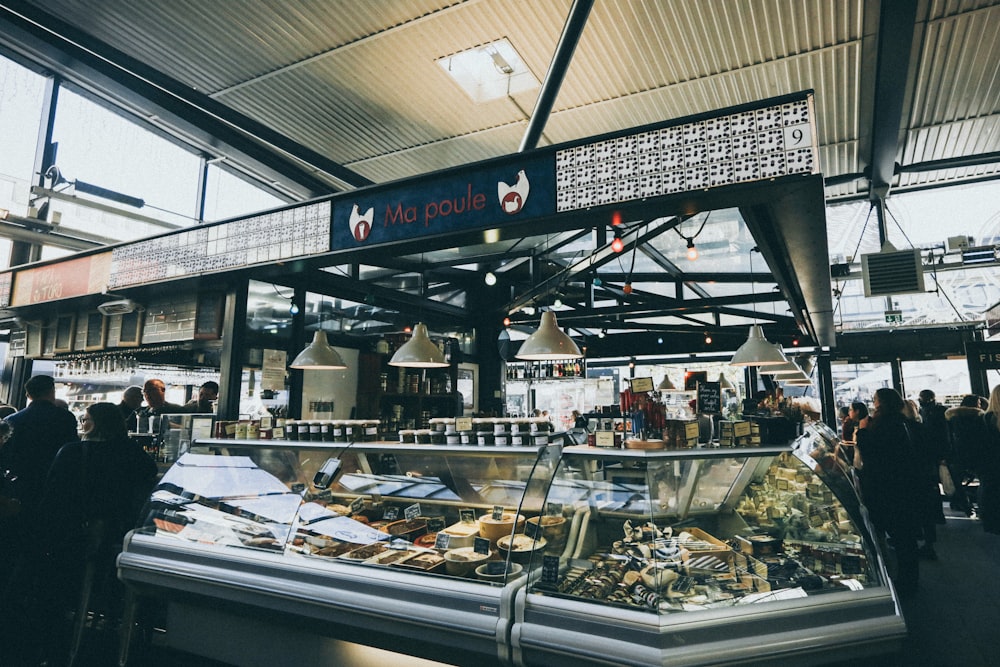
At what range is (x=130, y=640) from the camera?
3.42 metres

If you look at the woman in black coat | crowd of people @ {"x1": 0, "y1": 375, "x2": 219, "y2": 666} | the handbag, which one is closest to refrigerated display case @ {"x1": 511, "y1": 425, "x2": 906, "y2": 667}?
the woman in black coat

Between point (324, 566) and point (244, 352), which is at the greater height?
point (244, 352)

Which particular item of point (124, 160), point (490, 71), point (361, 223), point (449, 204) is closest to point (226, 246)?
point (361, 223)

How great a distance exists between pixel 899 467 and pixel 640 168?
13.6 feet

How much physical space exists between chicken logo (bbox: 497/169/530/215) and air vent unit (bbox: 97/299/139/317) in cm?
431

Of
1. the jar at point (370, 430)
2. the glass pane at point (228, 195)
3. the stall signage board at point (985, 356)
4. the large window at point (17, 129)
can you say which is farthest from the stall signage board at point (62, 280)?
the stall signage board at point (985, 356)

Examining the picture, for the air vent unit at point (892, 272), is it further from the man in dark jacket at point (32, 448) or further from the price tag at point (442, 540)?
the man in dark jacket at point (32, 448)

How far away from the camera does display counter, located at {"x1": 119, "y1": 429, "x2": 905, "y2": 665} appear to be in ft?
7.30

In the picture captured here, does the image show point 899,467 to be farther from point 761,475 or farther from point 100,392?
point 100,392

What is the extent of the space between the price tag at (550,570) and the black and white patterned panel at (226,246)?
8.21 ft

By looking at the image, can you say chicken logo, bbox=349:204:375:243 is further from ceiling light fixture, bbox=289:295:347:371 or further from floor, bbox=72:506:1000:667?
floor, bbox=72:506:1000:667

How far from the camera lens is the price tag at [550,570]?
2.42 m

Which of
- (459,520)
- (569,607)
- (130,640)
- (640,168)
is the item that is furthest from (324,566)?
(640,168)

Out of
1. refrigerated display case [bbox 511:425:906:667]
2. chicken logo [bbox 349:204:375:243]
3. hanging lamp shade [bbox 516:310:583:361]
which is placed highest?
chicken logo [bbox 349:204:375:243]
